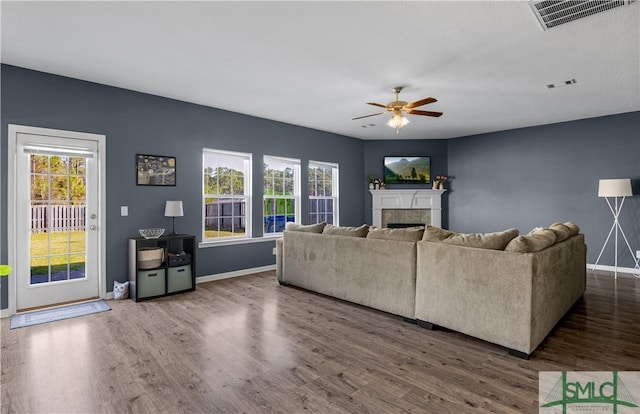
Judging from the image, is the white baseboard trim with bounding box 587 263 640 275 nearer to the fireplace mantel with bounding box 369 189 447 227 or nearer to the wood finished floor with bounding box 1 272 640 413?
the wood finished floor with bounding box 1 272 640 413

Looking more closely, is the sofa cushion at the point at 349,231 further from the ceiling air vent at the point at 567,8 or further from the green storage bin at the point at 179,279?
the ceiling air vent at the point at 567,8

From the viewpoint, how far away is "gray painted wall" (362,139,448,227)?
26.3 feet

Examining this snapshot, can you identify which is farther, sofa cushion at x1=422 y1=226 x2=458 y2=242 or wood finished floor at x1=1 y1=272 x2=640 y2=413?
sofa cushion at x1=422 y1=226 x2=458 y2=242

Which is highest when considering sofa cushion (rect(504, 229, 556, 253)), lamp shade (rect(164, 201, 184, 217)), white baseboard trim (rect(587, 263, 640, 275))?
lamp shade (rect(164, 201, 184, 217))

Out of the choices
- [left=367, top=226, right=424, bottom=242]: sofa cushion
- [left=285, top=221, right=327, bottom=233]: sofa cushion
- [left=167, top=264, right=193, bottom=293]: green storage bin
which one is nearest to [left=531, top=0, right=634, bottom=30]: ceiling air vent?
[left=367, top=226, right=424, bottom=242]: sofa cushion

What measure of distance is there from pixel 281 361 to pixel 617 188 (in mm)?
5965

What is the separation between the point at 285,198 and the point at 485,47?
13.8 feet

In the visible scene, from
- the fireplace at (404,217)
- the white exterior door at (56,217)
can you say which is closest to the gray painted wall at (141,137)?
the white exterior door at (56,217)

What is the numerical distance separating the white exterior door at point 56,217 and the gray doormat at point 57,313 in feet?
0.74

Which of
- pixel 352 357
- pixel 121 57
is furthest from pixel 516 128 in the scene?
pixel 121 57

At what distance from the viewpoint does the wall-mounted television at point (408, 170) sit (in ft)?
26.2

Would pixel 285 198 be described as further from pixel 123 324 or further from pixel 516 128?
pixel 516 128

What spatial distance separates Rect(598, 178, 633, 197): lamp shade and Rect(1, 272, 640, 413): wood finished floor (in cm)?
230

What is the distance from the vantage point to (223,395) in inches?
82.6
